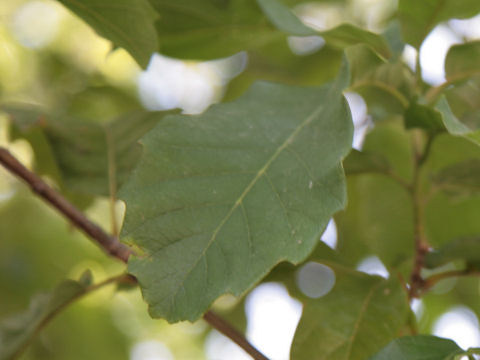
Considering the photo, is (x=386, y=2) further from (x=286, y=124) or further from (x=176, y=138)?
(x=176, y=138)

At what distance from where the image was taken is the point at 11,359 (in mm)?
893

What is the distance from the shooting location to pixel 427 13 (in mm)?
916

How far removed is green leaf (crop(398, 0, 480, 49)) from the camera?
910 millimetres

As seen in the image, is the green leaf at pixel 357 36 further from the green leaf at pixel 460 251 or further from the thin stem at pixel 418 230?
the green leaf at pixel 460 251

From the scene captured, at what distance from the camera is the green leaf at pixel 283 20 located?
86 cm

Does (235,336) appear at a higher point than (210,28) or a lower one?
lower

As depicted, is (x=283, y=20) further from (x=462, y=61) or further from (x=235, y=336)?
(x=235, y=336)

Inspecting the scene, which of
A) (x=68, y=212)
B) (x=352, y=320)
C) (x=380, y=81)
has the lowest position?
(x=352, y=320)

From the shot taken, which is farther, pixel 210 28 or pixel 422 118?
pixel 210 28

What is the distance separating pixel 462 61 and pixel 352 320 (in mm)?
453

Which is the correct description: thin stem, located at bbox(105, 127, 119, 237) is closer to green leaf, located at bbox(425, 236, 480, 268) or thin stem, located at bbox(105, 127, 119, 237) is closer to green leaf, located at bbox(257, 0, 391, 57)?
green leaf, located at bbox(257, 0, 391, 57)

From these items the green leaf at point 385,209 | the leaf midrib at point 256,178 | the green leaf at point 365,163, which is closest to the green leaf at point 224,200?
the leaf midrib at point 256,178

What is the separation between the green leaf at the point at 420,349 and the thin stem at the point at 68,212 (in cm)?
37

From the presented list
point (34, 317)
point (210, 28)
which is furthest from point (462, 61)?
point (34, 317)
